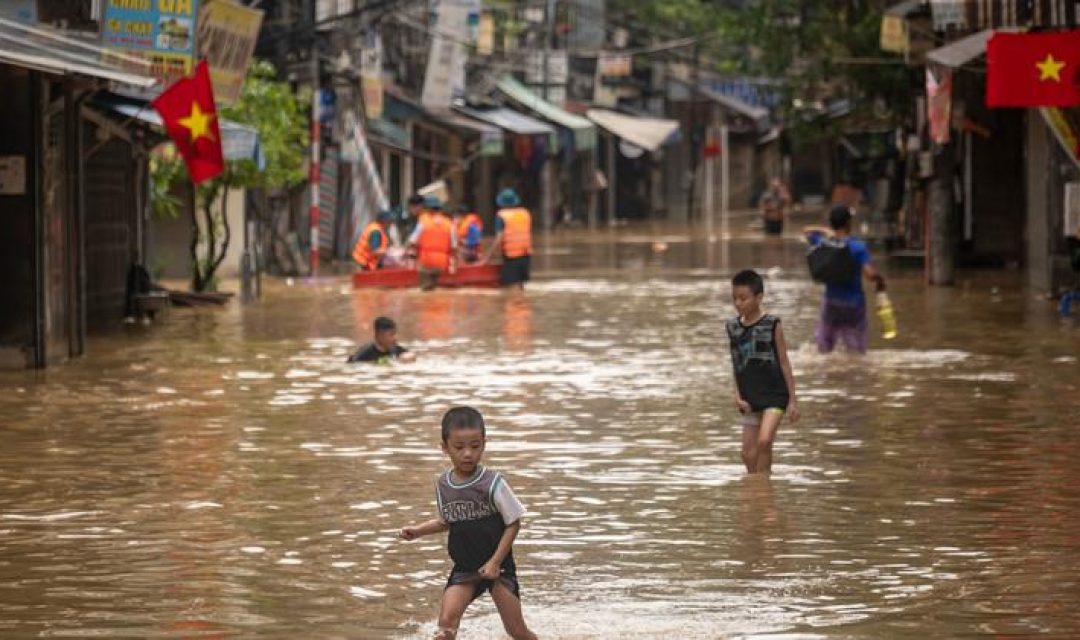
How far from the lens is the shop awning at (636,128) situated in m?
74.2

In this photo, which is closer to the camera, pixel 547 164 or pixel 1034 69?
pixel 1034 69

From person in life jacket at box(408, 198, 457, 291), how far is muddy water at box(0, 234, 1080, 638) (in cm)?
936

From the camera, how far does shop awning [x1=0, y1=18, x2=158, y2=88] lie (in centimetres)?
1797

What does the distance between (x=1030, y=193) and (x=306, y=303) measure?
1065 cm

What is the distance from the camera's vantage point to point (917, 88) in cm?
4219

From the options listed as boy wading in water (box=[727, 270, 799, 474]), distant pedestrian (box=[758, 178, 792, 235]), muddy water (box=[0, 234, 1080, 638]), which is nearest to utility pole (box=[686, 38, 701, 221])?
distant pedestrian (box=[758, 178, 792, 235])

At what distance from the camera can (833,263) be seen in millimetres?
19875

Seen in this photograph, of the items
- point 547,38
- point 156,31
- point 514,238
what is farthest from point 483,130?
point 156,31

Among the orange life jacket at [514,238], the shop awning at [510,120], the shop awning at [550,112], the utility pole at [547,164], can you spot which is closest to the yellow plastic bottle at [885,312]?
the orange life jacket at [514,238]

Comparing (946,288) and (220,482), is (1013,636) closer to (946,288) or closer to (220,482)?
(220,482)

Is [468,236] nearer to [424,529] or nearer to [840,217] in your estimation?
[840,217]

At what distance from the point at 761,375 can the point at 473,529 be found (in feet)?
16.0

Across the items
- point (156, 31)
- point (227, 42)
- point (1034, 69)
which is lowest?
point (1034, 69)

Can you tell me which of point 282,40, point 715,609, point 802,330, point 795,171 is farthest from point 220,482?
point 795,171
